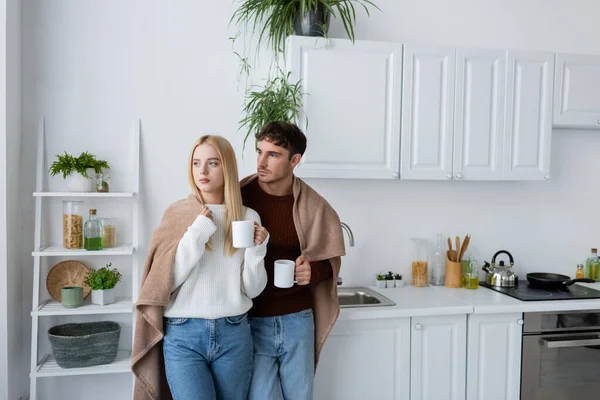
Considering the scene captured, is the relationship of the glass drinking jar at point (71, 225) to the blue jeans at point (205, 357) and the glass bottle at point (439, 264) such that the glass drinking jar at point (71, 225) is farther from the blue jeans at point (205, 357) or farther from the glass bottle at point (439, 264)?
the glass bottle at point (439, 264)

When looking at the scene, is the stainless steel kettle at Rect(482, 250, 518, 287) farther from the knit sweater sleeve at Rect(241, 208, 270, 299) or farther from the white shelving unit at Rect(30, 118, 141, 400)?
the white shelving unit at Rect(30, 118, 141, 400)

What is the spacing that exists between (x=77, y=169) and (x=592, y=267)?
9.62 feet

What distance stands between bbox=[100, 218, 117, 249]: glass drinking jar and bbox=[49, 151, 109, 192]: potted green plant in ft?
0.57

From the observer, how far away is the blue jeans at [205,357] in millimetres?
1854

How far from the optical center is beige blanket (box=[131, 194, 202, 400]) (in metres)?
1.87

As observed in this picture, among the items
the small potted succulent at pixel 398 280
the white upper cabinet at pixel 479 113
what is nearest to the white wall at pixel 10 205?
the small potted succulent at pixel 398 280

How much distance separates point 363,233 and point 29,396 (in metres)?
1.88

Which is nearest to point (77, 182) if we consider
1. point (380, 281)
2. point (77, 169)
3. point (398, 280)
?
point (77, 169)

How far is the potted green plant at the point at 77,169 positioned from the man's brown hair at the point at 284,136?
94 centimetres

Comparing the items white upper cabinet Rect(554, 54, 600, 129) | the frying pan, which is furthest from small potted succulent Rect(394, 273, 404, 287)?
white upper cabinet Rect(554, 54, 600, 129)

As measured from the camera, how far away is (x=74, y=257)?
2762mm

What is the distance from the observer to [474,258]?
3223 millimetres

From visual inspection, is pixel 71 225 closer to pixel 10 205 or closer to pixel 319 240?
pixel 10 205

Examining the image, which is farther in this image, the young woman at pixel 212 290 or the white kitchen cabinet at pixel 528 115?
the white kitchen cabinet at pixel 528 115
